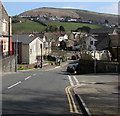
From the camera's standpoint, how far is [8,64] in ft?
137

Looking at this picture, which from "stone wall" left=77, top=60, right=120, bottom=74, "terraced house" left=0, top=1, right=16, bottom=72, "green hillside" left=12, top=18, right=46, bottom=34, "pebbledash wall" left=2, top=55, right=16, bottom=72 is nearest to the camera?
"stone wall" left=77, top=60, right=120, bottom=74

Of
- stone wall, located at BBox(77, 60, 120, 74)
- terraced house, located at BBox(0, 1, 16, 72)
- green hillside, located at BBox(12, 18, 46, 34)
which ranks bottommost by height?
stone wall, located at BBox(77, 60, 120, 74)

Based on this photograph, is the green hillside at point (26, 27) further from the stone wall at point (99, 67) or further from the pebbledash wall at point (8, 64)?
the stone wall at point (99, 67)

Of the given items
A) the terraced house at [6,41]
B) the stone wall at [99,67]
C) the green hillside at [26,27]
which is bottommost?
the stone wall at [99,67]

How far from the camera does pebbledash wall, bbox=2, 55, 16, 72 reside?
39312 mm

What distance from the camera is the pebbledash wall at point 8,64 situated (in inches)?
1548

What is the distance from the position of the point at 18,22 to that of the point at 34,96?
139 metres

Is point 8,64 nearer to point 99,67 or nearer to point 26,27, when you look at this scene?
point 99,67

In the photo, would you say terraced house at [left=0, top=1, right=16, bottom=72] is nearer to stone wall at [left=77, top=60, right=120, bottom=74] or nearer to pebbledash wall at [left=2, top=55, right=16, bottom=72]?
pebbledash wall at [left=2, top=55, right=16, bottom=72]

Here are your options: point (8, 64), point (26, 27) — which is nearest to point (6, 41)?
point (8, 64)

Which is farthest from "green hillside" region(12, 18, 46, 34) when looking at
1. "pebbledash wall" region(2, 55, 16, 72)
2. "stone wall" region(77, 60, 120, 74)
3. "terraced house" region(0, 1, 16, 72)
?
"stone wall" region(77, 60, 120, 74)

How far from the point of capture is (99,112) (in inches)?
432

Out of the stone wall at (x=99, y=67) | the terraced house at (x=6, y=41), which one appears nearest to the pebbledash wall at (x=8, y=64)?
the terraced house at (x=6, y=41)

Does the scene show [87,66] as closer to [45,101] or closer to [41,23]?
[45,101]
